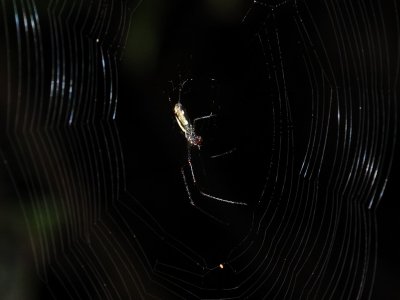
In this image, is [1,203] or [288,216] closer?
[1,203]

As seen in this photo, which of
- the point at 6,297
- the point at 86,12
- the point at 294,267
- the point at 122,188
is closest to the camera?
the point at 6,297

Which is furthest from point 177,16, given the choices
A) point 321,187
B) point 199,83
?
point 321,187

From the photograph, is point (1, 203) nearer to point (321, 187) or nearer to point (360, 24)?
point (321, 187)

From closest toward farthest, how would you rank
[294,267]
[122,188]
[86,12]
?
[86,12] → [294,267] → [122,188]

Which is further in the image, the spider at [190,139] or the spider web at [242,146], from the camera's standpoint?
the spider at [190,139]

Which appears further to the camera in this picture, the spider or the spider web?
the spider

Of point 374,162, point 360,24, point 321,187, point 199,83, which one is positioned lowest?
point 321,187

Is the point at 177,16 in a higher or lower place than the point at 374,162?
higher
